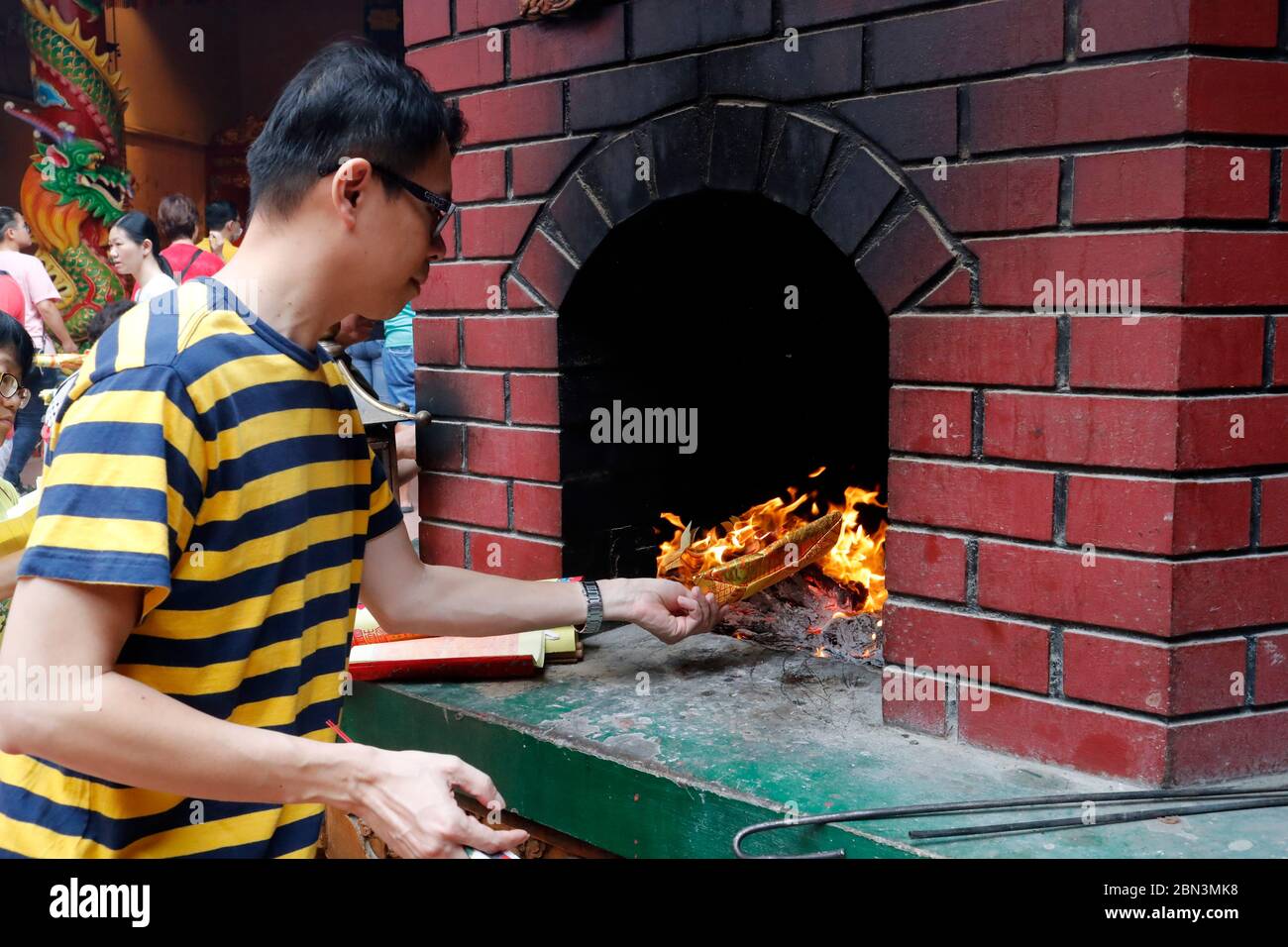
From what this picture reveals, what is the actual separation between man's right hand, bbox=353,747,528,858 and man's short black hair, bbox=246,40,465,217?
32.2 inches

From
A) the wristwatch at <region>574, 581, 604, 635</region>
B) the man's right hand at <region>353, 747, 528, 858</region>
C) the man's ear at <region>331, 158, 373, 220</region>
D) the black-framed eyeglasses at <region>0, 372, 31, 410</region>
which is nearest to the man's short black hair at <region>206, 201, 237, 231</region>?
the black-framed eyeglasses at <region>0, 372, 31, 410</region>

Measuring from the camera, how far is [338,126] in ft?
5.81

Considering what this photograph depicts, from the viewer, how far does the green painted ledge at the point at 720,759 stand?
198cm

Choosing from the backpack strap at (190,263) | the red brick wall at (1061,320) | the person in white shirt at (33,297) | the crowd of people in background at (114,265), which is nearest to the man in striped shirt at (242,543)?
the red brick wall at (1061,320)

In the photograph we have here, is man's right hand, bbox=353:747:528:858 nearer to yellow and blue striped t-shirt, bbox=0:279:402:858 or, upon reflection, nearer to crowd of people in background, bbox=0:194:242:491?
yellow and blue striped t-shirt, bbox=0:279:402:858

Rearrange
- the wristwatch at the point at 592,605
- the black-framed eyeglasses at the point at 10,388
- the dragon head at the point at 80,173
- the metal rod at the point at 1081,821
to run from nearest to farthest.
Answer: the metal rod at the point at 1081,821, the wristwatch at the point at 592,605, the black-framed eyeglasses at the point at 10,388, the dragon head at the point at 80,173

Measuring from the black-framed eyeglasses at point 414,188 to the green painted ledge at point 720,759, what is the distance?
1088 millimetres

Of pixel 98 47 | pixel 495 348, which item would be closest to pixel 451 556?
pixel 495 348

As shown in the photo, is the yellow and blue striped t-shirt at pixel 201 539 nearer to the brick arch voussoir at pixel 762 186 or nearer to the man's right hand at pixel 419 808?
the man's right hand at pixel 419 808

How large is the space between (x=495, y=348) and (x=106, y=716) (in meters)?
1.82

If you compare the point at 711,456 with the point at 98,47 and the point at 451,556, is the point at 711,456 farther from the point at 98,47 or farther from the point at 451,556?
the point at 98,47

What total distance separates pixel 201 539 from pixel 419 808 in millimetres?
463

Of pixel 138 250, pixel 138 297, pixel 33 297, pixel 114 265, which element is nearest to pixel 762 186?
pixel 138 297
